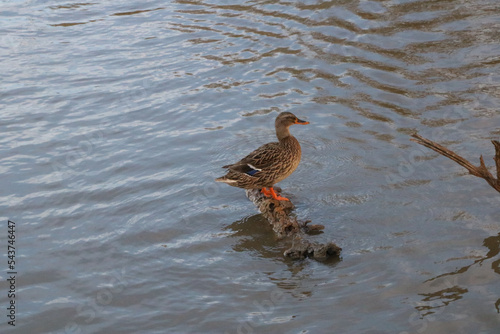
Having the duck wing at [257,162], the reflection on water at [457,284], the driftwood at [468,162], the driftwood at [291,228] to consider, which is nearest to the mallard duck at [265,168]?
the duck wing at [257,162]

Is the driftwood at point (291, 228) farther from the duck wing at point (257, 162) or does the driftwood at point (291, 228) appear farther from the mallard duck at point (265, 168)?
the duck wing at point (257, 162)

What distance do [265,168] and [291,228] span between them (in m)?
0.89

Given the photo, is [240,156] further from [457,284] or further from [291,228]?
[457,284]

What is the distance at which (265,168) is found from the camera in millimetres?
7574

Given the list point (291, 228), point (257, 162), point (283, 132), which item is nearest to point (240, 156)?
point (283, 132)

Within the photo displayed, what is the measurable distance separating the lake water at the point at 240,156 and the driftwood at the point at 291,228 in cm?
11

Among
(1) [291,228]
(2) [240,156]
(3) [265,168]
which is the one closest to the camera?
(1) [291,228]

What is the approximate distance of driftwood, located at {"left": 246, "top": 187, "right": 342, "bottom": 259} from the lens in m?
6.39

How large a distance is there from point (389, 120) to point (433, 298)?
4.02 m

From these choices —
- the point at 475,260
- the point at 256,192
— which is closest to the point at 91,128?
the point at 256,192

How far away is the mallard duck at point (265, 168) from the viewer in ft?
24.8

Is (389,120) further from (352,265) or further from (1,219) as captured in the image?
(1,219)

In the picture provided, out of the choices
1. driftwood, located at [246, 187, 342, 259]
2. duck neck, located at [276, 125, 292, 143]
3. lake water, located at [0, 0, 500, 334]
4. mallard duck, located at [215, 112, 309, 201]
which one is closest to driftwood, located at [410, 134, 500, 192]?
lake water, located at [0, 0, 500, 334]

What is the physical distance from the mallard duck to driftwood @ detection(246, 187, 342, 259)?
0.14 metres
